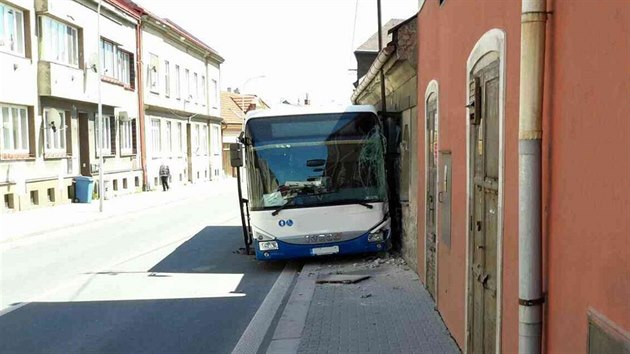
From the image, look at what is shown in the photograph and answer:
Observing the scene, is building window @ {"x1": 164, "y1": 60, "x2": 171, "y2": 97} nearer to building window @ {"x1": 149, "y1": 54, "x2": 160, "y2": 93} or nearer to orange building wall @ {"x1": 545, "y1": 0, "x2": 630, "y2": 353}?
building window @ {"x1": 149, "y1": 54, "x2": 160, "y2": 93}

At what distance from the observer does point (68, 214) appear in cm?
1923

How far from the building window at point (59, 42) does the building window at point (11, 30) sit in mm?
851

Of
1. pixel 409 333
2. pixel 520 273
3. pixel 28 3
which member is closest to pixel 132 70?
pixel 28 3

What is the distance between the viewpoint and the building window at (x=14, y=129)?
19.1 meters

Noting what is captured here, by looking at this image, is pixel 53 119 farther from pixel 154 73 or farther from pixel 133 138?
pixel 154 73

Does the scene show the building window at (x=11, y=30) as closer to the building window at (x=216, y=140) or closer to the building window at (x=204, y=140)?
the building window at (x=204, y=140)

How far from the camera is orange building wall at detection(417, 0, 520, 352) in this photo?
10.9 ft

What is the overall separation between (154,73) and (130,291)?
25.8 metres

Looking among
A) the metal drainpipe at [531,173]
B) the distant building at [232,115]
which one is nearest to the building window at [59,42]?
the metal drainpipe at [531,173]

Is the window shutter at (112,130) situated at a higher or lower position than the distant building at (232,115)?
lower

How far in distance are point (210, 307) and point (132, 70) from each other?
2469cm

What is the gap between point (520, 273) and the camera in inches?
116

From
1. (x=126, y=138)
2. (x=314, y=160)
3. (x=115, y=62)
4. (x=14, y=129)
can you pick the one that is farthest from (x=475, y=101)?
(x=126, y=138)

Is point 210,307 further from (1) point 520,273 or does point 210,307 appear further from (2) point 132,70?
(2) point 132,70
